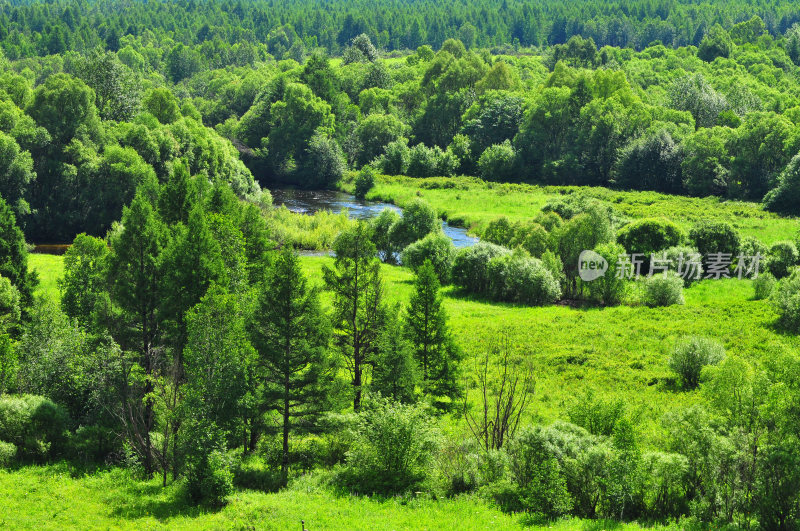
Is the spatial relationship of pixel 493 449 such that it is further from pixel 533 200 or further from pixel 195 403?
pixel 533 200

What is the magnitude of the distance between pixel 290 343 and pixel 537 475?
12.4 meters

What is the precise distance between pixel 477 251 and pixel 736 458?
39087 millimetres

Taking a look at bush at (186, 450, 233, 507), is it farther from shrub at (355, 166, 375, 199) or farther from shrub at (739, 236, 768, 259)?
shrub at (355, 166, 375, 199)

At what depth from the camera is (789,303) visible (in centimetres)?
4862

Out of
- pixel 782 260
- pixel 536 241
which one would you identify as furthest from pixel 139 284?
pixel 782 260

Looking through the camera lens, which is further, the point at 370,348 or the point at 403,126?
the point at 403,126

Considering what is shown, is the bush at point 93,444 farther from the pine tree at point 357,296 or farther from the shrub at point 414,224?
the shrub at point 414,224

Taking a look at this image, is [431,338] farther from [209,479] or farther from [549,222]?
[549,222]

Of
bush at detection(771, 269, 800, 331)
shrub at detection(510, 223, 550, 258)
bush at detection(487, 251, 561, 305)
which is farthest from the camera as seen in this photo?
shrub at detection(510, 223, 550, 258)

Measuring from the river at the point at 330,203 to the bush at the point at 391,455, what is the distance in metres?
57.2

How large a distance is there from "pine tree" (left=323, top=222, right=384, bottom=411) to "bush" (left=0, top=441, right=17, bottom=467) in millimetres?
15322

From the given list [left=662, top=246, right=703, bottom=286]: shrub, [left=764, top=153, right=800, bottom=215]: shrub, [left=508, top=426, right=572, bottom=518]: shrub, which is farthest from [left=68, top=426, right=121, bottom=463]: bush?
[left=764, top=153, right=800, bottom=215]: shrub

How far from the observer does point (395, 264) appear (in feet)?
242

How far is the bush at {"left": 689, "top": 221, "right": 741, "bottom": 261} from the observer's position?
6450 centimetres
